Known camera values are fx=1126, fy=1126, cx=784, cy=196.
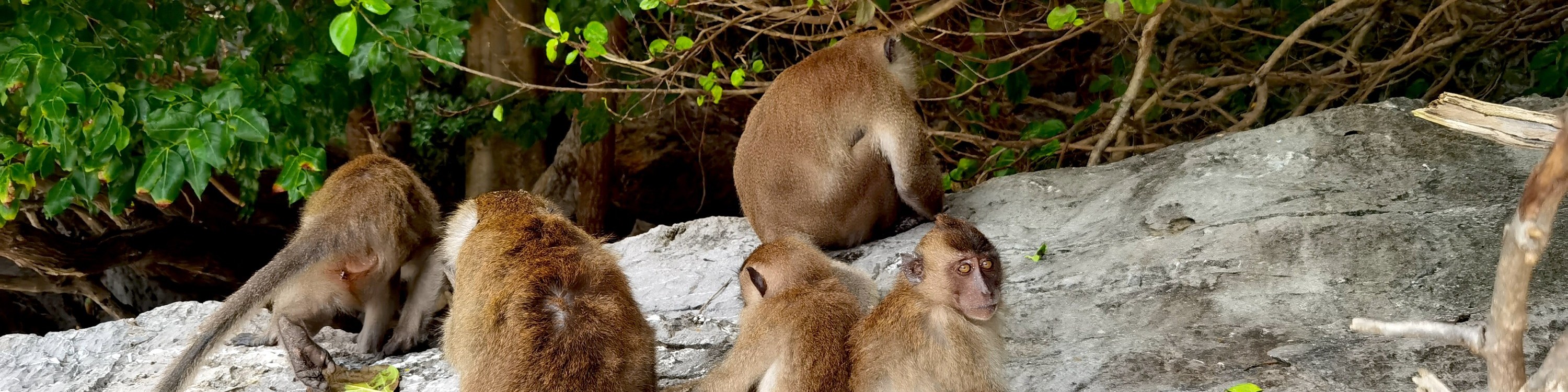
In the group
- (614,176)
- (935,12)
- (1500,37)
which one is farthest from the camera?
(614,176)

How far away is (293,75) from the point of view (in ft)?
16.4

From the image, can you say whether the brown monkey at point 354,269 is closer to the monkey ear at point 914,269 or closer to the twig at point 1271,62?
the monkey ear at point 914,269

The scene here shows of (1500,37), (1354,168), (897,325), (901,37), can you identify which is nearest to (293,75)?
(901,37)

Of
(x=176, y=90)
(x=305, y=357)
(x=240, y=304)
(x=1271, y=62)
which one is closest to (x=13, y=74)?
(x=176, y=90)

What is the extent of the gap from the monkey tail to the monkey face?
2.26m

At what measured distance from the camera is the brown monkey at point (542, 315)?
110 inches

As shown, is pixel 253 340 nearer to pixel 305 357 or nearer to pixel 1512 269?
pixel 305 357

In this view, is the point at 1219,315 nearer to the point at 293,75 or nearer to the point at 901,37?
the point at 901,37

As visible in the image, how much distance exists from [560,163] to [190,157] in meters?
4.23

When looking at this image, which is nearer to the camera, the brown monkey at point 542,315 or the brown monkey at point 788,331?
the brown monkey at point 542,315

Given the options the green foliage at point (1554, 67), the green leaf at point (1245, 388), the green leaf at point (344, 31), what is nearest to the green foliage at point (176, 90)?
the green leaf at point (344, 31)

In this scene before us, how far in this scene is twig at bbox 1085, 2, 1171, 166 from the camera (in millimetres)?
5113

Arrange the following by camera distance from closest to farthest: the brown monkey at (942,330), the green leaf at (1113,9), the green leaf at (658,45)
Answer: the brown monkey at (942,330), the green leaf at (1113,9), the green leaf at (658,45)

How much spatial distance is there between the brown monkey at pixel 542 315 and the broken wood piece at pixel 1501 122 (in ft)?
6.28
